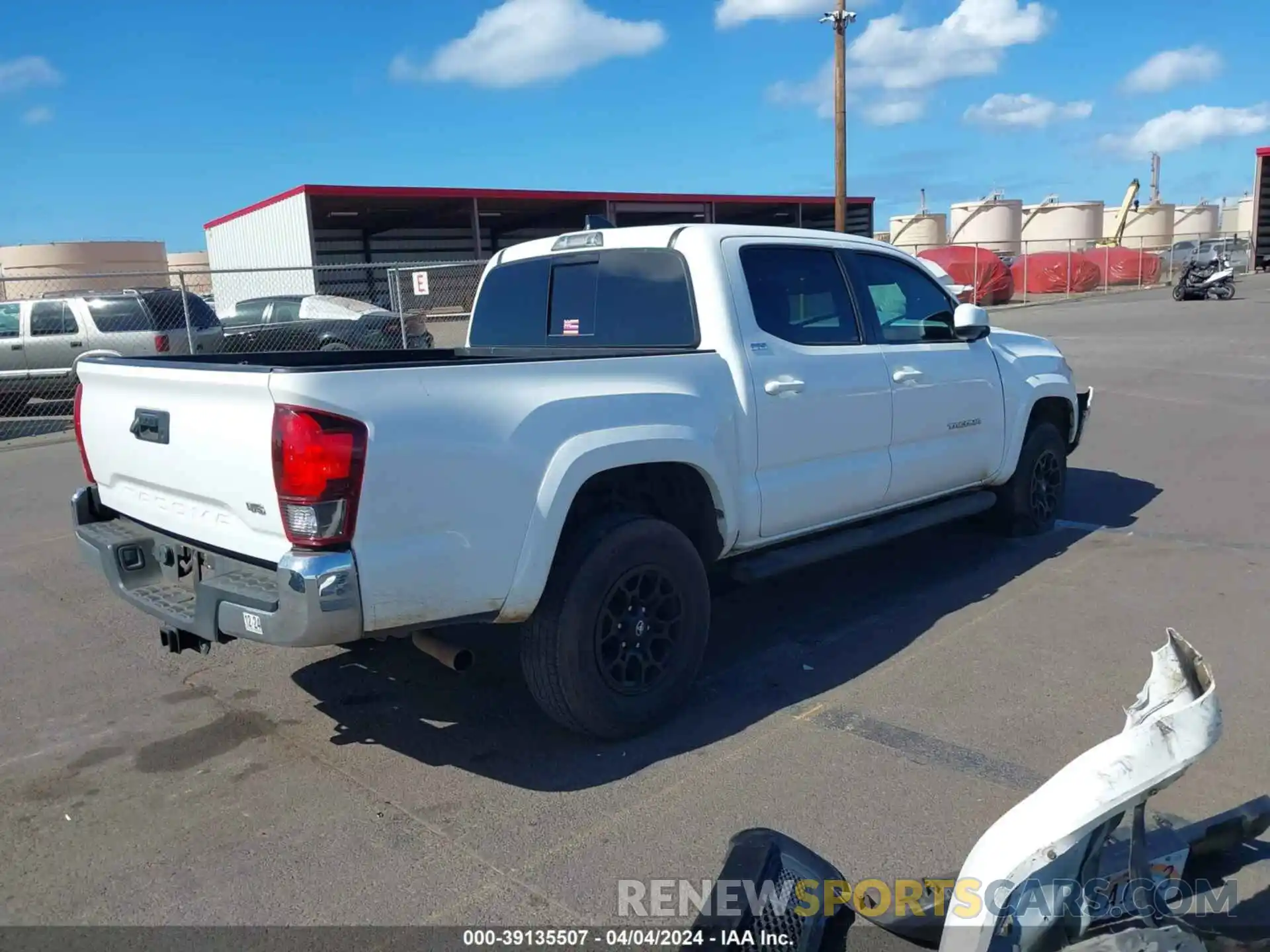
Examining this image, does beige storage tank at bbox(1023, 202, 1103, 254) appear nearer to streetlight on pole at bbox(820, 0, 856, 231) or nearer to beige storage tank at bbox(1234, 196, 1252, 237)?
beige storage tank at bbox(1234, 196, 1252, 237)

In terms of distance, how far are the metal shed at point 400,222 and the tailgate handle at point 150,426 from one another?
22913mm

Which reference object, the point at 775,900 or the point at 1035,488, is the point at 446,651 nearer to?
the point at 775,900

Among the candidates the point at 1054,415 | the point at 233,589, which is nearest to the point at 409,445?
the point at 233,589

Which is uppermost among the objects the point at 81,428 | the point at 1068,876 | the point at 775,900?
the point at 81,428

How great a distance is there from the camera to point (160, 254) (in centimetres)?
5300

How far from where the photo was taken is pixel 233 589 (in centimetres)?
330

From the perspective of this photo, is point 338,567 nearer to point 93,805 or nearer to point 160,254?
point 93,805

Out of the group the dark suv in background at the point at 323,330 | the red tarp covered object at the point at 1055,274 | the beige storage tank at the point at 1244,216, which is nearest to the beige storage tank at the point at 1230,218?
the beige storage tank at the point at 1244,216

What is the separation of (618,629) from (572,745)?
509mm

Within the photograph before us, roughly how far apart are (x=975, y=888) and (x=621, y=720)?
74.4 inches

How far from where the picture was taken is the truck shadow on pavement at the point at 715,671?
3895mm

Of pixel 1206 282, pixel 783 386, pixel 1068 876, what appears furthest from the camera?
pixel 1206 282

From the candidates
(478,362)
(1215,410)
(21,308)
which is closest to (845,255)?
(478,362)

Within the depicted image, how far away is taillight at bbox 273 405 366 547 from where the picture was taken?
3.04 meters
